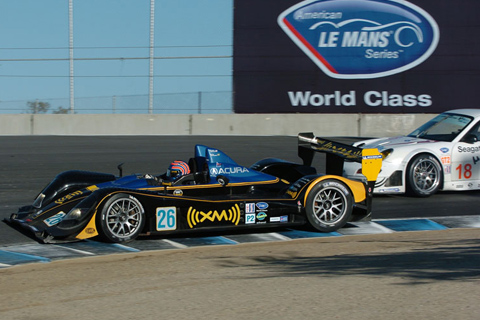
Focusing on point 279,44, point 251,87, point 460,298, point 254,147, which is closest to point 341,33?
point 279,44

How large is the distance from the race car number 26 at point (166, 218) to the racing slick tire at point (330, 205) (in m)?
1.68

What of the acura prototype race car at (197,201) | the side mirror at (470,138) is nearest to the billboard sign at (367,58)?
the side mirror at (470,138)

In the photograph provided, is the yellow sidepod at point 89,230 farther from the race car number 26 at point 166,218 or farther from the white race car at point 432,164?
Result: the white race car at point 432,164

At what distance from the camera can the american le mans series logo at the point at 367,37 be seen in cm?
1877

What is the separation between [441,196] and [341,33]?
9081mm

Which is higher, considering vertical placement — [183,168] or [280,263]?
[183,168]

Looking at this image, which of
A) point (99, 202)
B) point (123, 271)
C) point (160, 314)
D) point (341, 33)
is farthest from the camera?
point (341, 33)

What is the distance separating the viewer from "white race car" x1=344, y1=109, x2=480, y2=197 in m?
10.3

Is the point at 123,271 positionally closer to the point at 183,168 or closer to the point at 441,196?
the point at 183,168

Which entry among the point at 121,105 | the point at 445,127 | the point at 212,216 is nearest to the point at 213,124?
the point at 121,105

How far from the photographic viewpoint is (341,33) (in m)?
18.8

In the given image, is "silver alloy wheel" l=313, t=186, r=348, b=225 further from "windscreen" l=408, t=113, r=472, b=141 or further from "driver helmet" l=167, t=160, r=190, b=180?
"windscreen" l=408, t=113, r=472, b=141

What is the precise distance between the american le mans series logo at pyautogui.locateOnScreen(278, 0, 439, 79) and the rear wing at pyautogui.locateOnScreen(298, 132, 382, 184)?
979cm

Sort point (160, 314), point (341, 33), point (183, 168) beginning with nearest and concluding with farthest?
point (160, 314) < point (183, 168) < point (341, 33)
